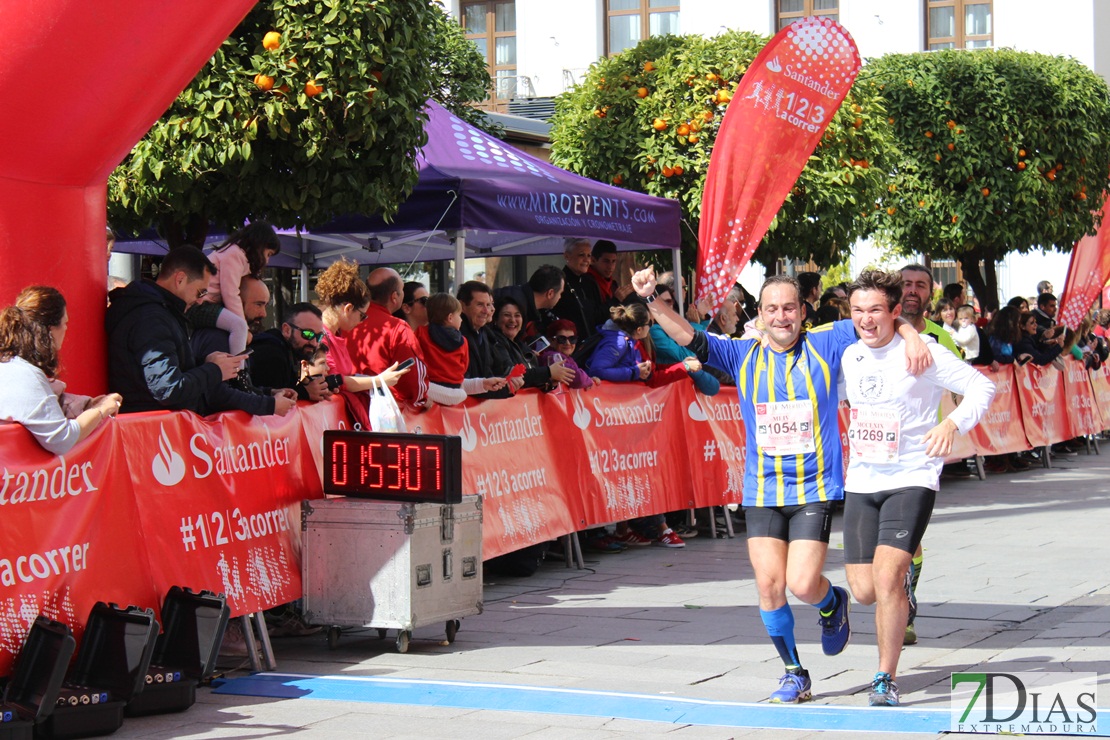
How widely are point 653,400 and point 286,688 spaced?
17.2ft

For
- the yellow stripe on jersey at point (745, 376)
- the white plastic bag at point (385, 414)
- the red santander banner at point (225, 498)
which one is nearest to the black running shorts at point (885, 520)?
the yellow stripe on jersey at point (745, 376)

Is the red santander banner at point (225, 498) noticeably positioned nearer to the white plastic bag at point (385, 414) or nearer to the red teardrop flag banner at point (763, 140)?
the white plastic bag at point (385, 414)

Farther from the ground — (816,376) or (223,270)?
(223,270)

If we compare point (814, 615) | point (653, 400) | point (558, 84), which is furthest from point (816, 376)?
point (558, 84)

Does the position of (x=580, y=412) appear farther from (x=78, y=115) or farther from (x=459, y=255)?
(x=78, y=115)

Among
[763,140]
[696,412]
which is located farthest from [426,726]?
[763,140]

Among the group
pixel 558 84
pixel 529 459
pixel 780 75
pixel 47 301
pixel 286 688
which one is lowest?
pixel 286 688

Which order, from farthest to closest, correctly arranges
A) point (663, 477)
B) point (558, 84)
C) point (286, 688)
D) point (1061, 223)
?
point (558, 84)
point (1061, 223)
point (663, 477)
point (286, 688)

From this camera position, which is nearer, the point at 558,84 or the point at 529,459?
the point at 529,459

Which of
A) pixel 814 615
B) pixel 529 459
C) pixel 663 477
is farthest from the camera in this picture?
pixel 663 477

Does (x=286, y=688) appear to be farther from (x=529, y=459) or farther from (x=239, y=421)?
(x=529, y=459)

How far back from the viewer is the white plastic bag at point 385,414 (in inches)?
312

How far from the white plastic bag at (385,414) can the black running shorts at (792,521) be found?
224cm

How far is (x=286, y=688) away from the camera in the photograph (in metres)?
6.80
